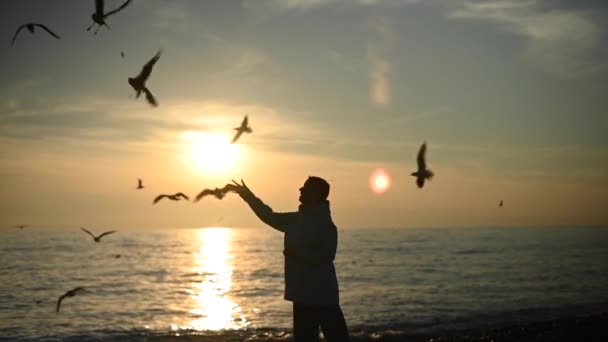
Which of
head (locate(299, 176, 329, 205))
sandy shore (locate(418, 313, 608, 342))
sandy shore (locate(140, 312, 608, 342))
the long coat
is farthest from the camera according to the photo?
sandy shore (locate(140, 312, 608, 342))

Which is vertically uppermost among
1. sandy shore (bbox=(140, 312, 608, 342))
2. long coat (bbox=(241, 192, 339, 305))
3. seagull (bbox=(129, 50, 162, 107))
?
seagull (bbox=(129, 50, 162, 107))

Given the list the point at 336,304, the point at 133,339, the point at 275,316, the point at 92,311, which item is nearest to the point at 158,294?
the point at 92,311

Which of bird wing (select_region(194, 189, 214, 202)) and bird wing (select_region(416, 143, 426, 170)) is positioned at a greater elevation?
bird wing (select_region(416, 143, 426, 170))

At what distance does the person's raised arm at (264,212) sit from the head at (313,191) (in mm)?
278

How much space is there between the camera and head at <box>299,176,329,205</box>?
5906 mm

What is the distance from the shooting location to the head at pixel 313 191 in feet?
19.4

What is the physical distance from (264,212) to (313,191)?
62 cm

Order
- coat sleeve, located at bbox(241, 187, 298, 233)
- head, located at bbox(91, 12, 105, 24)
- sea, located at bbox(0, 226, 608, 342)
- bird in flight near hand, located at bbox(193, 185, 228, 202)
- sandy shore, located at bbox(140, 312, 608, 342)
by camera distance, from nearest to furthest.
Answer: coat sleeve, located at bbox(241, 187, 298, 233), bird in flight near hand, located at bbox(193, 185, 228, 202), head, located at bbox(91, 12, 105, 24), sandy shore, located at bbox(140, 312, 608, 342), sea, located at bbox(0, 226, 608, 342)

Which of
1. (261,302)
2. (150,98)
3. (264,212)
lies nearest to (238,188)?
(264,212)

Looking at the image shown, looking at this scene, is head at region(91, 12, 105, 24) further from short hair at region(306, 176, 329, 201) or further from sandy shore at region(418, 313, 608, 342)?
sandy shore at region(418, 313, 608, 342)

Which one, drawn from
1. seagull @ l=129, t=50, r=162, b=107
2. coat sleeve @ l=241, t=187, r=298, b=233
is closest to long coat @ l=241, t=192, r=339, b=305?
coat sleeve @ l=241, t=187, r=298, b=233

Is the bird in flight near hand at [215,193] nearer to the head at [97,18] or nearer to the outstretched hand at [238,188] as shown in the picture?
the outstretched hand at [238,188]

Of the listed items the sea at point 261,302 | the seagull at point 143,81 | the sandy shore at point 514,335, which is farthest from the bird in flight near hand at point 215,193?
the sea at point 261,302

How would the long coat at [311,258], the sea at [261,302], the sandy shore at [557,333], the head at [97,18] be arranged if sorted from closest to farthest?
the long coat at [311,258] → the head at [97,18] → the sandy shore at [557,333] → the sea at [261,302]
